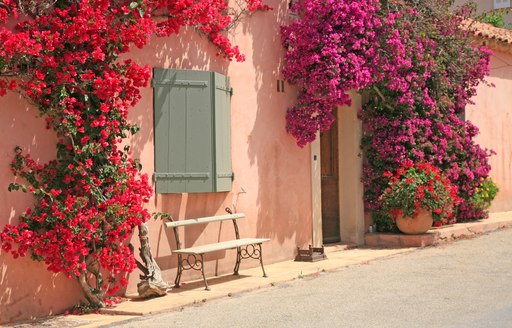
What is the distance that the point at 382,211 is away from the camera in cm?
1327

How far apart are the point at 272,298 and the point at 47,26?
12.4 ft

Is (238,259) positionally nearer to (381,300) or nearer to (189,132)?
(189,132)

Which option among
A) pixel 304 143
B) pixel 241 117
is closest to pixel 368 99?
pixel 304 143

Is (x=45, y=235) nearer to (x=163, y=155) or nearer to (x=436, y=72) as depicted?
(x=163, y=155)

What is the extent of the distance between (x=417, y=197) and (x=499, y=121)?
603cm

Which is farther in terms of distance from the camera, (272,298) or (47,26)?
(272,298)

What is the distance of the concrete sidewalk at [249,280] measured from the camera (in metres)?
8.05

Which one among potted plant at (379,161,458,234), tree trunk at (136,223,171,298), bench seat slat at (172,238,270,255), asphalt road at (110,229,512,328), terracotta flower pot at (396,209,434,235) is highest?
potted plant at (379,161,458,234)

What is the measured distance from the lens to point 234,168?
10812mm

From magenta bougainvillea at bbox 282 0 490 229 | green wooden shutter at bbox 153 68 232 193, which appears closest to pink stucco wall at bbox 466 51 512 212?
magenta bougainvillea at bbox 282 0 490 229

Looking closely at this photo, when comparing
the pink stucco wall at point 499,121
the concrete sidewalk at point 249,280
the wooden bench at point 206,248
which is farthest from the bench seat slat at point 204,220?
the pink stucco wall at point 499,121

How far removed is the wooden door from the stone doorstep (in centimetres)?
59

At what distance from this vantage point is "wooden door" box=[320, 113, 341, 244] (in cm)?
1338

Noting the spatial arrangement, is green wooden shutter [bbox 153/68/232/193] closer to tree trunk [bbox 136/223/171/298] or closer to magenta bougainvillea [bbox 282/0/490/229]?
tree trunk [bbox 136/223/171/298]
